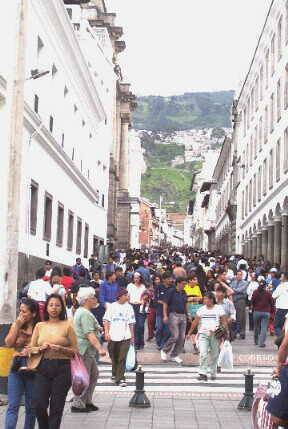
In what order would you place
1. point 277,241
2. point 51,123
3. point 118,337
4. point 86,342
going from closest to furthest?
1. point 86,342
2. point 118,337
3. point 51,123
4. point 277,241

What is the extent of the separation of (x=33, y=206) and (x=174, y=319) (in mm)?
9142

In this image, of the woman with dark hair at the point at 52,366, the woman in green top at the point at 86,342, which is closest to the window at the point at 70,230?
the woman in green top at the point at 86,342

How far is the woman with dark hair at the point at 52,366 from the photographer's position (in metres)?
7.63

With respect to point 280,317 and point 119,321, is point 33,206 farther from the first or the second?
point 119,321

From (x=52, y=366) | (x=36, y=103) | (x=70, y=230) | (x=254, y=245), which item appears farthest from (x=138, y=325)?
(x=254, y=245)

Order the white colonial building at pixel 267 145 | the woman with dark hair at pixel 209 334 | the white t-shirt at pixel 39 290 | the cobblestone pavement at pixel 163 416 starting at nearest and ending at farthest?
the cobblestone pavement at pixel 163 416 → the woman with dark hair at pixel 209 334 → the white t-shirt at pixel 39 290 → the white colonial building at pixel 267 145

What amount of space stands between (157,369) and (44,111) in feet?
42.0

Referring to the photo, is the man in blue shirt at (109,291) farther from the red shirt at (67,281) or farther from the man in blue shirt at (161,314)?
the red shirt at (67,281)

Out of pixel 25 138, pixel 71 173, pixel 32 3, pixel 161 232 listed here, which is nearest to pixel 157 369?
pixel 25 138

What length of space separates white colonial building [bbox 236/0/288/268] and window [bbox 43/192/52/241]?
1329 centimetres

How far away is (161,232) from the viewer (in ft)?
615

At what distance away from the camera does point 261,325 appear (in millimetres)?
18719

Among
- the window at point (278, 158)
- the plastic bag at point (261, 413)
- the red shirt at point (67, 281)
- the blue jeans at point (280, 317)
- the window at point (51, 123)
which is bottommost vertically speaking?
the plastic bag at point (261, 413)

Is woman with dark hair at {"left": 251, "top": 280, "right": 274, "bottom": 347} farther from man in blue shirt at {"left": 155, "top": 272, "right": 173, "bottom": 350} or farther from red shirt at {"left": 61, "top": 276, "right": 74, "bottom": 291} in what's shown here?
red shirt at {"left": 61, "top": 276, "right": 74, "bottom": 291}
